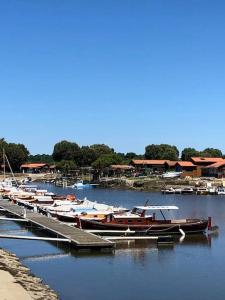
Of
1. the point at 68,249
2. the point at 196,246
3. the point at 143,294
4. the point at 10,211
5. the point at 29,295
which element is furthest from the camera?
the point at 10,211

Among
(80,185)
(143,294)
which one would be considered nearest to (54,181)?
(80,185)

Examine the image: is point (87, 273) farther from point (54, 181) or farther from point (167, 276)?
point (54, 181)

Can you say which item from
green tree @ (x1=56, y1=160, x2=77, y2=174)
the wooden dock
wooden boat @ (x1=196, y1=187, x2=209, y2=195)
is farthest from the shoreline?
green tree @ (x1=56, y1=160, x2=77, y2=174)

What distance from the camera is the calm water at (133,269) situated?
1123 inches

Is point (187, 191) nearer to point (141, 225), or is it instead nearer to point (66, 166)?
point (66, 166)

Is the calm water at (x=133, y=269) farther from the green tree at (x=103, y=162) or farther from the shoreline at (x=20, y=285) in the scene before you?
the green tree at (x=103, y=162)

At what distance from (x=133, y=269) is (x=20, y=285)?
32.7ft

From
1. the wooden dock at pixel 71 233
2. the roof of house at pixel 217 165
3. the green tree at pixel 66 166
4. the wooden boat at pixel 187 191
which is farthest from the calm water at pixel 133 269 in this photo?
the green tree at pixel 66 166

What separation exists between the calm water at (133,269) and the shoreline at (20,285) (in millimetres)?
1157

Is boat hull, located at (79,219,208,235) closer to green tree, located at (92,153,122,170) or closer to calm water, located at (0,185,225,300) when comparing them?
calm water, located at (0,185,225,300)

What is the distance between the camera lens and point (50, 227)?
152 ft

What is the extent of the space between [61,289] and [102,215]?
24419 mm

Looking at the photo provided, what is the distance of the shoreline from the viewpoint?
79.2 feet

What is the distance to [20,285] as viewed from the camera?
25953 millimetres
